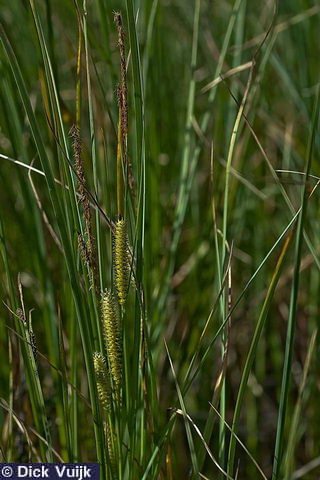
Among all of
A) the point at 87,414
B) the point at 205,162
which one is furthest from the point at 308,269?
the point at 87,414

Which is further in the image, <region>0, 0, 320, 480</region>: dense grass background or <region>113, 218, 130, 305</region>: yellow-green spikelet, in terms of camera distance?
<region>0, 0, 320, 480</region>: dense grass background

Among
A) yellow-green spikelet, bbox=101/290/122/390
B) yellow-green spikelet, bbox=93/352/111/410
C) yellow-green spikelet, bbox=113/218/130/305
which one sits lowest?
yellow-green spikelet, bbox=93/352/111/410

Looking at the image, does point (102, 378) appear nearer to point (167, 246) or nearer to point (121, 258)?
point (121, 258)

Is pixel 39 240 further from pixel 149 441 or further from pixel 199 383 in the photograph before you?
pixel 199 383

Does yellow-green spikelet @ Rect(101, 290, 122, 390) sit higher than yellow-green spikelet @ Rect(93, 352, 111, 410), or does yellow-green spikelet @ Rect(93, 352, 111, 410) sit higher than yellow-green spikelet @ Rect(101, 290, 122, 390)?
yellow-green spikelet @ Rect(101, 290, 122, 390)

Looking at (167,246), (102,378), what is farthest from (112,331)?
(167,246)

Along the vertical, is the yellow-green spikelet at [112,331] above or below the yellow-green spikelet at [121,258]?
below
